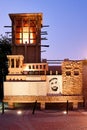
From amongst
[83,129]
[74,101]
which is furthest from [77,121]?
[74,101]

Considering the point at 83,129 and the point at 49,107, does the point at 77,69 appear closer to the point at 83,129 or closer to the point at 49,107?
the point at 49,107

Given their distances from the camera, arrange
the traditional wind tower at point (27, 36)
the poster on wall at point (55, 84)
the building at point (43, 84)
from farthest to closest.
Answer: the traditional wind tower at point (27, 36) → the poster on wall at point (55, 84) → the building at point (43, 84)

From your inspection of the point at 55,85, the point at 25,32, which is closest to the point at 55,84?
the point at 55,85

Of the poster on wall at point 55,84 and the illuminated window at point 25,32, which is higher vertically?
the illuminated window at point 25,32

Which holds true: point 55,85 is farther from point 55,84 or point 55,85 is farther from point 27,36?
point 27,36

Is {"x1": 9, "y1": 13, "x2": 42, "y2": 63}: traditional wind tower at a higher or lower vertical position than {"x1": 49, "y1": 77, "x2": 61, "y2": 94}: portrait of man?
higher

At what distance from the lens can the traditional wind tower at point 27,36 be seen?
2084cm

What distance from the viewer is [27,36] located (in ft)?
68.7

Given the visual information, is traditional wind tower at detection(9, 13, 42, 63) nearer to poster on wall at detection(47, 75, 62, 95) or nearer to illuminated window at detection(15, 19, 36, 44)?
illuminated window at detection(15, 19, 36, 44)

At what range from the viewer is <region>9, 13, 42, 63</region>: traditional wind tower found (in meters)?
20.8

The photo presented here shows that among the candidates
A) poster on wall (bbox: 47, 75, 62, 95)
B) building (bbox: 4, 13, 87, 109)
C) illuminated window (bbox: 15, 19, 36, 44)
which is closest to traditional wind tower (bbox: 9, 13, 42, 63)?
illuminated window (bbox: 15, 19, 36, 44)

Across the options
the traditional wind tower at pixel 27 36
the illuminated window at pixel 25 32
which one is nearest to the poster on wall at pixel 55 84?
the traditional wind tower at pixel 27 36

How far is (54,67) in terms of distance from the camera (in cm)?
2048

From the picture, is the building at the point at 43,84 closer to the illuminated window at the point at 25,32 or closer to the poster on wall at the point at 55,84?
the poster on wall at the point at 55,84
